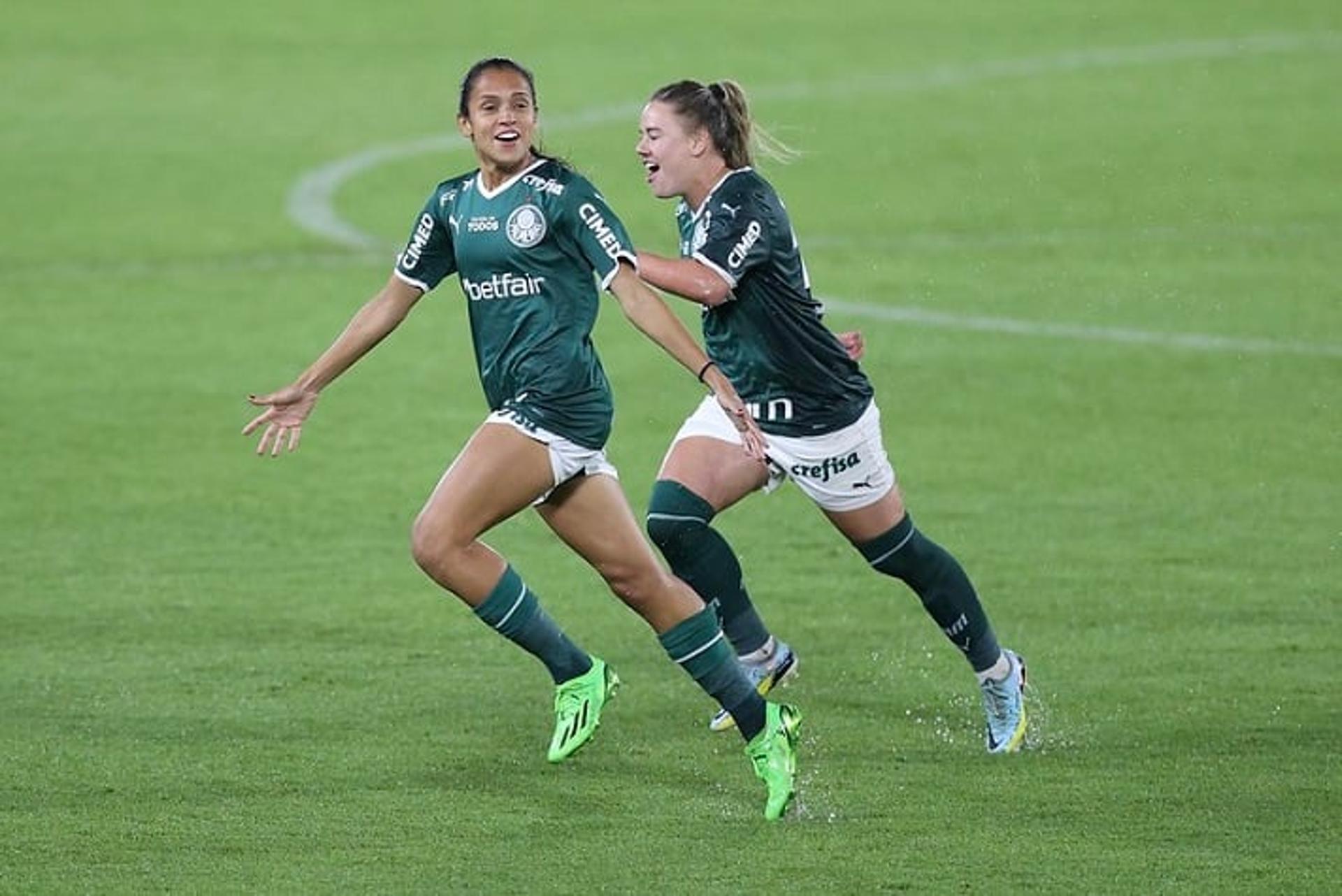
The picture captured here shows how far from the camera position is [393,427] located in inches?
625

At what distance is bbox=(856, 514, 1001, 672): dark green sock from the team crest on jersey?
1626 mm

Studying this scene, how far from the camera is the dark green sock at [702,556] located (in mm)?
9570

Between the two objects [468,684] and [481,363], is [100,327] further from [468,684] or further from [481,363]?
[481,363]

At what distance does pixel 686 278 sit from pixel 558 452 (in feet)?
2.27

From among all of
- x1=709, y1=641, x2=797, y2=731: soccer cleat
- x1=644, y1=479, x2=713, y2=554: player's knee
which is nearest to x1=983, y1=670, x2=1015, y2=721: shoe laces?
x1=709, y1=641, x2=797, y2=731: soccer cleat

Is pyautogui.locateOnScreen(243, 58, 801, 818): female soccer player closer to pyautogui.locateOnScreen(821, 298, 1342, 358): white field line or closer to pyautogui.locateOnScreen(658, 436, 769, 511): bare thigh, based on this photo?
pyautogui.locateOnScreen(658, 436, 769, 511): bare thigh

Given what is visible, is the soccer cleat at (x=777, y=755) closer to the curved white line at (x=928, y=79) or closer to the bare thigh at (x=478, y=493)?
the bare thigh at (x=478, y=493)

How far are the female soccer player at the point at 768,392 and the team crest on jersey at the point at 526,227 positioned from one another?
522 millimetres

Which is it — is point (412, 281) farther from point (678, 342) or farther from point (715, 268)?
point (678, 342)

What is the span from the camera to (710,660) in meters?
8.73

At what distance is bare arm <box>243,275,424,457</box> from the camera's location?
919 centimetres

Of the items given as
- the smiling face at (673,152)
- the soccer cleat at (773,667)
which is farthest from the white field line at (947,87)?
the smiling face at (673,152)

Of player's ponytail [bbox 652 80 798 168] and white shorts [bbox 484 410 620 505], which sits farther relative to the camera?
player's ponytail [bbox 652 80 798 168]

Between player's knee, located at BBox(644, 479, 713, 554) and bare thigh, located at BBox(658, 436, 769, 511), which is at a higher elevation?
bare thigh, located at BBox(658, 436, 769, 511)
